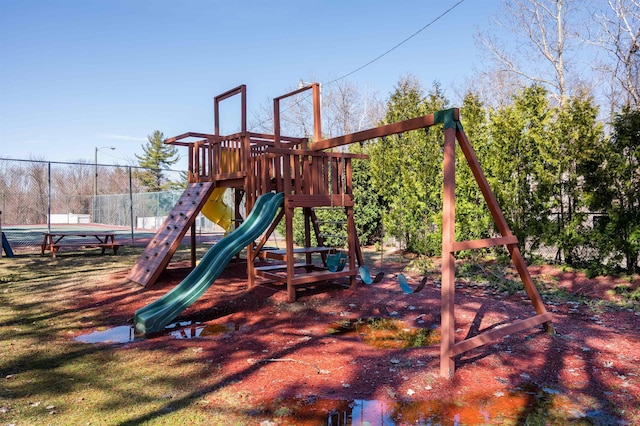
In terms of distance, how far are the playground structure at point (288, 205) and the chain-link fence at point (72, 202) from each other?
34.0ft

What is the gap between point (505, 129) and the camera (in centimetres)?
905

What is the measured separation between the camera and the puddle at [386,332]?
4.70 metres

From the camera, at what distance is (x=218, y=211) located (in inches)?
408

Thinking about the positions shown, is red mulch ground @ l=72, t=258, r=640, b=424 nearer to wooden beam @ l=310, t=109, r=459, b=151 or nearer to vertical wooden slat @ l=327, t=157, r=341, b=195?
vertical wooden slat @ l=327, t=157, r=341, b=195

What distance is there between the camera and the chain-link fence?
23609mm

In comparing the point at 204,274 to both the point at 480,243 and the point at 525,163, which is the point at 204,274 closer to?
the point at 480,243

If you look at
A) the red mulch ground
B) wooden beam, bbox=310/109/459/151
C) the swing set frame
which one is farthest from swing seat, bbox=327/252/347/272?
the swing set frame

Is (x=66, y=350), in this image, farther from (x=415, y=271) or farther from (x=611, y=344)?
(x=415, y=271)

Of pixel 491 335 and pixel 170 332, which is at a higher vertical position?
pixel 491 335

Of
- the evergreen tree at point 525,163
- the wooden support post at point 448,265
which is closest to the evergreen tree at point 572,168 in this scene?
the evergreen tree at point 525,163

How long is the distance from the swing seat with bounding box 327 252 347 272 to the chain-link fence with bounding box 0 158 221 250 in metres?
12.9

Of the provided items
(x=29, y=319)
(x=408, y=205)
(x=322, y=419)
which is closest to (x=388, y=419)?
(x=322, y=419)

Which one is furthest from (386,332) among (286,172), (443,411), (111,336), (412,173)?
(412,173)

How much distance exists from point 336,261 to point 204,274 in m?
1.98
